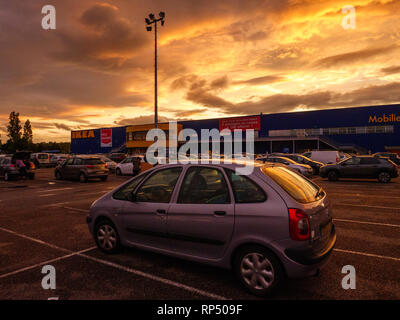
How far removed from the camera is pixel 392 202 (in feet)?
31.2

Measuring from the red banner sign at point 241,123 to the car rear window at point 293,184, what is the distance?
52432 millimetres

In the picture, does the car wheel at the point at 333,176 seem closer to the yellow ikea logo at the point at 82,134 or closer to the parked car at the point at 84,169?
the parked car at the point at 84,169

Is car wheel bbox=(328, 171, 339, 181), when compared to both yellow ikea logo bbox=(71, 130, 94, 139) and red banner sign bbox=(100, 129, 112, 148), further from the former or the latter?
yellow ikea logo bbox=(71, 130, 94, 139)

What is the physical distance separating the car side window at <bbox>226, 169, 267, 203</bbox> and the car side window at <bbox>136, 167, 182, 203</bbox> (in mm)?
900

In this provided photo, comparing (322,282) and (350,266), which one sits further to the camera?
(350,266)

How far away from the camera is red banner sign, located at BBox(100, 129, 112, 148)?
6994 centimetres

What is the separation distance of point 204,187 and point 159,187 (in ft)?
3.15

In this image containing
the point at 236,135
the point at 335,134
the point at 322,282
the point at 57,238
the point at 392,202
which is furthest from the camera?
the point at 236,135

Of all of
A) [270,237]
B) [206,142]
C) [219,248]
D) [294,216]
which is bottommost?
[219,248]

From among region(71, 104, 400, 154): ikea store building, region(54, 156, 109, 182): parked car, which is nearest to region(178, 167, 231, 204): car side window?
region(54, 156, 109, 182): parked car

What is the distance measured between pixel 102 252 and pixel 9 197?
29.2 ft

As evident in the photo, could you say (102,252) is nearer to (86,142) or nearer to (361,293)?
(361,293)

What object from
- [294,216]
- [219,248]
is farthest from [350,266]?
[219,248]

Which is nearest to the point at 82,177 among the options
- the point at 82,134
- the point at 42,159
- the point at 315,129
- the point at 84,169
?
the point at 84,169
